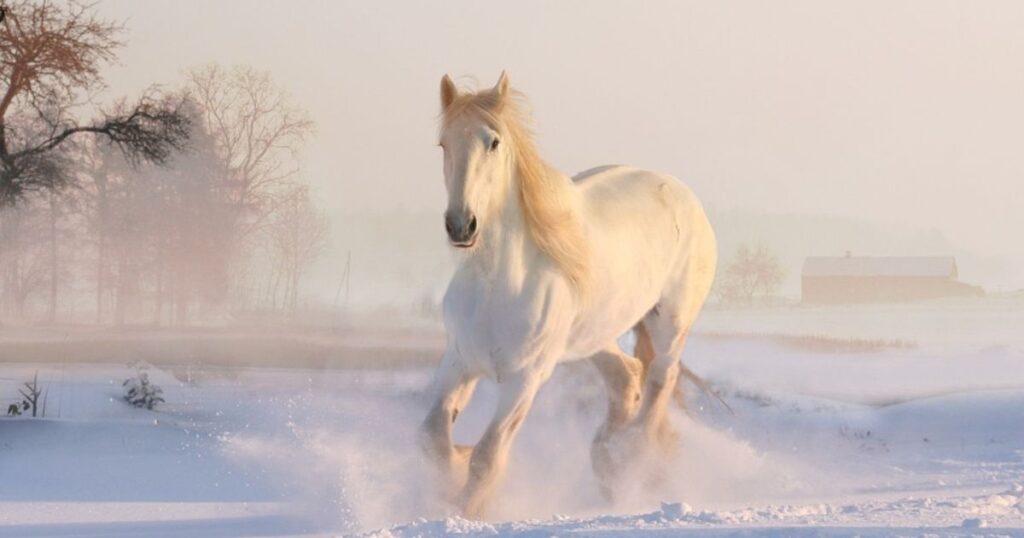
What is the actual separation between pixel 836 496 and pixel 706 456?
1.01 meters

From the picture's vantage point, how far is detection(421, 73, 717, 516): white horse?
6.40 meters

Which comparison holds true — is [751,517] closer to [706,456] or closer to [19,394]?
[706,456]

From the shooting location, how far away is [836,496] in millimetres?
8773

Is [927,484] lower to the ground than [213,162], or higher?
lower

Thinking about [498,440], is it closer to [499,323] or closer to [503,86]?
[499,323]

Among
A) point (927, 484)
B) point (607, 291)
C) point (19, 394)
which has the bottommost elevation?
point (19, 394)

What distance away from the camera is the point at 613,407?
8547mm

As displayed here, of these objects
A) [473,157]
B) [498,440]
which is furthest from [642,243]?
[473,157]

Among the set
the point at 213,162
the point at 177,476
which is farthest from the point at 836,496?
the point at 213,162

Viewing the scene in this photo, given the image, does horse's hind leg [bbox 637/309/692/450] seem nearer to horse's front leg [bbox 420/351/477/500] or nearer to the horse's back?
the horse's back

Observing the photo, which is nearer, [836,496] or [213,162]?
[836,496]

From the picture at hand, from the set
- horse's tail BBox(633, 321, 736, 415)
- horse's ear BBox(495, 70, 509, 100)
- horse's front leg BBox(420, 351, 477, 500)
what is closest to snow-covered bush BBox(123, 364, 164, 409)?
horse's tail BBox(633, 321, 736, 415)

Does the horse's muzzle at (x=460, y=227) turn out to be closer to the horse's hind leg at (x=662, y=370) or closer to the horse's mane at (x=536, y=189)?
the horse's mane at (x=536, y=189)

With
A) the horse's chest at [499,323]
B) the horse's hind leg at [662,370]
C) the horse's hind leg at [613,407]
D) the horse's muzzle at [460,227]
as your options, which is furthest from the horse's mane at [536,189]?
the horse's hind leg at [662,370]
